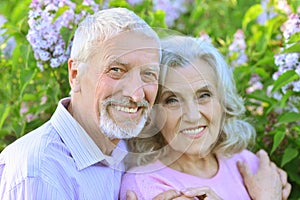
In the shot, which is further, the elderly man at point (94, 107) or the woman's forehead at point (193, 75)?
the woman's forehead at point (193, 75)

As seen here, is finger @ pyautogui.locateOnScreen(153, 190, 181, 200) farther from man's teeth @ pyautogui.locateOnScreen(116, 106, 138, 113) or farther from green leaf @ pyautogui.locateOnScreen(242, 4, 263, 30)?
green leaf @ pyautogui.locateOnScreen(242, 4, 263, 30)

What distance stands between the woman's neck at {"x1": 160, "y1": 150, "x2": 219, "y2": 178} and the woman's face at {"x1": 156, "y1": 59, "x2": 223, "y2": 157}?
4cm

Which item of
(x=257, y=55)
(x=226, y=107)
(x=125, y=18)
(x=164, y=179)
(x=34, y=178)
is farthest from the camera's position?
(x=257, y=55)

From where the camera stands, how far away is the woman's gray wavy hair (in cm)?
234

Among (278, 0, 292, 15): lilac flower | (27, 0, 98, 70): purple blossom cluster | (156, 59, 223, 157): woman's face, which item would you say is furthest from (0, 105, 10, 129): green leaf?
(278, 0, 292, 15): lilac flower

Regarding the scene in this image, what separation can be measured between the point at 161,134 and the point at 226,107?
0.33m

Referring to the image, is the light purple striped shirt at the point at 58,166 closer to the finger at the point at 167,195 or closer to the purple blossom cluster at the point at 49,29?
the finger at the point at 167,195

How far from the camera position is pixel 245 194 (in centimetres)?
251

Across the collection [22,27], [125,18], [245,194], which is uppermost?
[125,18]

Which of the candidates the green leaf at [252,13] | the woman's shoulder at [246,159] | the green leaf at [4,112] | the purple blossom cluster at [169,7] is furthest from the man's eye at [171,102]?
the purple blossom cluster at [169,7]

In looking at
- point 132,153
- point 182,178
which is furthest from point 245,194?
point 132,153

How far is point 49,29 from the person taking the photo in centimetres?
269

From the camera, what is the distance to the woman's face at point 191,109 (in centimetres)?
231

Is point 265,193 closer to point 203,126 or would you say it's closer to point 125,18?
point 203,126
